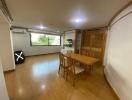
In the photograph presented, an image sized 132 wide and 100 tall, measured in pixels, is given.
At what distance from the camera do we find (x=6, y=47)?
2939mm

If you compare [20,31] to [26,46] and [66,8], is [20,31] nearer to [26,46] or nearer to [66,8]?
[26,46]

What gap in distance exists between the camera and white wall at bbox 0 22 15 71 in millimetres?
2791

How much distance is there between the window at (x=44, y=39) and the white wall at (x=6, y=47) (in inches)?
110

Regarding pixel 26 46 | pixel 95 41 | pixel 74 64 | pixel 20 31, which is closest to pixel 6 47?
pixel 20 31

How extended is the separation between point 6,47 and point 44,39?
11.7 feet

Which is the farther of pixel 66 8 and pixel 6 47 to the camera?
pixel 6 47

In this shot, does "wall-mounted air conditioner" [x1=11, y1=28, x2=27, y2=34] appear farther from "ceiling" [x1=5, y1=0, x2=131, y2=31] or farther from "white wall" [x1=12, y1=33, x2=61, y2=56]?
"ceiling" [x1=5, y1=0, x2=131, y2=31]

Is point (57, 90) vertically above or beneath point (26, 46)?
beneath

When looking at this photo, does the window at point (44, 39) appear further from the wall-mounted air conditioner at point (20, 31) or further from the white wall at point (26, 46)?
the wall-mounted air conditioner at point (20, 31)

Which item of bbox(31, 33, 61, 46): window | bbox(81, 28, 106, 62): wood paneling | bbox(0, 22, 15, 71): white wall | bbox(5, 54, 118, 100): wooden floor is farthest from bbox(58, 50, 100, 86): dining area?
bbox(31, 33, 61, 46): window

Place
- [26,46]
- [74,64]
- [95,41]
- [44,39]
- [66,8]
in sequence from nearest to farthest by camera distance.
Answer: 1. [66,8]
2. [74,64]
3. [95,41]
4. [26,46]
5. [44,39]

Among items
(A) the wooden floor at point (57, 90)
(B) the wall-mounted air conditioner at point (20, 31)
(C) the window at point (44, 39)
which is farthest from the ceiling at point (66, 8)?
(C) the window at point (44, 39)

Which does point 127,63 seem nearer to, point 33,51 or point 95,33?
point 95,33

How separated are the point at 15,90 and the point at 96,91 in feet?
7.25
